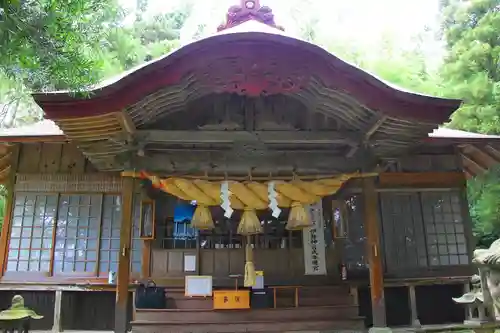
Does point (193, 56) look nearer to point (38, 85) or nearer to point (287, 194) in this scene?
point (38, 85)

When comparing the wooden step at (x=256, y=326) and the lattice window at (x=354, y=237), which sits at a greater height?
the lattice window at (x=354, y=237)

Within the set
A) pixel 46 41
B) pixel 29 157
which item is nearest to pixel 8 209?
pixel 29 157

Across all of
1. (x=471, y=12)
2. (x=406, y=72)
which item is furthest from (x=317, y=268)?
(x=406, y=72)

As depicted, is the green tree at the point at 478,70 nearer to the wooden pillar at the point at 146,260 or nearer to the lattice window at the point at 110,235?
the wooden pillar at the point at 146,260

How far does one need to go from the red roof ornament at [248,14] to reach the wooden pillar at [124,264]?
346cm

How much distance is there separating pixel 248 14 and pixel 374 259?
503 centimetres

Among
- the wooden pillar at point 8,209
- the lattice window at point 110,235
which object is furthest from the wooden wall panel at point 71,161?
the wooden pillar at point 8,209

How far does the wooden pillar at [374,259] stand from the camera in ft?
25.7

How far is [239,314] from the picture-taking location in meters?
8.38

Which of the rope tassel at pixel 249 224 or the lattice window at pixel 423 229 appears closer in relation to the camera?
the rope tassel at pixel 249 224

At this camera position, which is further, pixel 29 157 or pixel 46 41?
pixel 29 157

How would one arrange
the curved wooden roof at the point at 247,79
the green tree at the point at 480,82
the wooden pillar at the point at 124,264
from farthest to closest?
the green tree at the point at 480,82 < the wooden pillar at the point at 124,264 < the curved wooden roof at the point at 247,79

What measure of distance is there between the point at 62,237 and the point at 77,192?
1.07 m

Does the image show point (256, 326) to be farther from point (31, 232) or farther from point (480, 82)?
point (480, 82)
